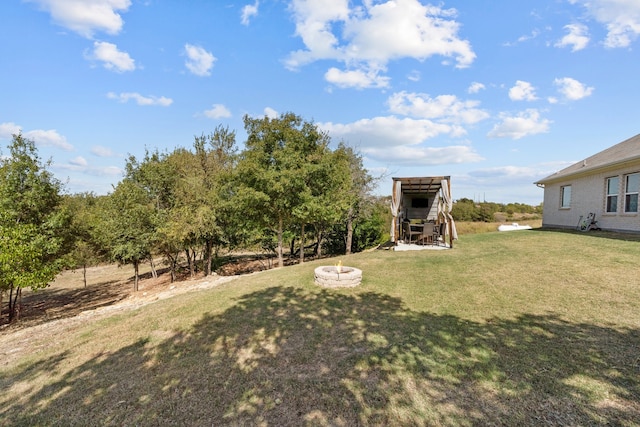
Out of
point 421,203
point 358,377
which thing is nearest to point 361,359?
point 358,377

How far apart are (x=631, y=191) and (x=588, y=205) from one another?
7.36 feet

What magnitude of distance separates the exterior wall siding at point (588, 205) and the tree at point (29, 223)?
20.5 m

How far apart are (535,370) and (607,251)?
7.65 metres

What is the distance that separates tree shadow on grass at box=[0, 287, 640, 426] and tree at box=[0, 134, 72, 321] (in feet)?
20.4

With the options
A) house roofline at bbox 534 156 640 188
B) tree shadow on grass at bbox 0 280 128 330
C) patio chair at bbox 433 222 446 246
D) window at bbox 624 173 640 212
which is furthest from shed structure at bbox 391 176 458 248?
tree shadow on grass at bbox 0 280 128 330

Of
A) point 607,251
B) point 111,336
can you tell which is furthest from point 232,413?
point 607,251

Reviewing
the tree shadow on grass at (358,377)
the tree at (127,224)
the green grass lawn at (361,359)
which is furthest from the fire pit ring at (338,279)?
the tree at (127,224)

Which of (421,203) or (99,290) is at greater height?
(421,203)

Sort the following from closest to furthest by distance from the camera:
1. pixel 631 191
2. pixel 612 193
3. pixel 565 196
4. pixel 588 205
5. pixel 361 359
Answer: pixel 361 359, pixel 631 191, pixel 612 193, pixel 588 205, pixel 565 196

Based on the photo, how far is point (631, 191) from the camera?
11102mm

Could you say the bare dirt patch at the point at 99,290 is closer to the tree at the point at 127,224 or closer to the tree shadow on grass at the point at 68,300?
the tree shadow on grass at the point at 68,300

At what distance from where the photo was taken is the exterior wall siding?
11.3 m

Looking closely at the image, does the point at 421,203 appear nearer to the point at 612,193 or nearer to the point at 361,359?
the point at 612,193

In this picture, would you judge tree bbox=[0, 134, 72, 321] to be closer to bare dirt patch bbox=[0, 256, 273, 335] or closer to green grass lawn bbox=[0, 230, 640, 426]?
bare dirt patch bbox=[0, 256, 273, 335]
